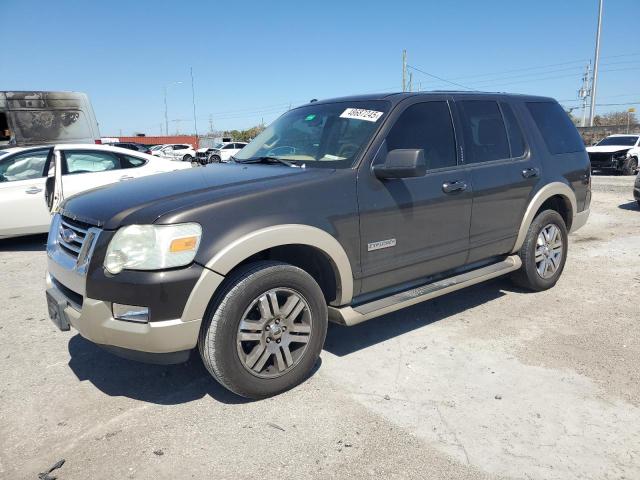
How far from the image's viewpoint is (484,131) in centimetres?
436

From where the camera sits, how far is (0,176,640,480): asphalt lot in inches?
98.6

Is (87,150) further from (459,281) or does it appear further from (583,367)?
(583,367)

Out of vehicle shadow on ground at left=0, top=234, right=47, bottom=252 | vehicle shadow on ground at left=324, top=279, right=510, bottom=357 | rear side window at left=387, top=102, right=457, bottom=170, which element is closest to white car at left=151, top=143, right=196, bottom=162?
vehicle shadow on ground at left=0, top=234, right=47, bottom=252

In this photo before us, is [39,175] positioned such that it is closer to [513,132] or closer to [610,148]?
[513,132]

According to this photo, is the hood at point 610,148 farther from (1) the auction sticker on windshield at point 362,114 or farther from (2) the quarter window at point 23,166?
(2) the quarter window at point 23,166

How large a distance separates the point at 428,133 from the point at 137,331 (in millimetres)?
2526

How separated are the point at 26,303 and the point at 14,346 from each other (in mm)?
1224

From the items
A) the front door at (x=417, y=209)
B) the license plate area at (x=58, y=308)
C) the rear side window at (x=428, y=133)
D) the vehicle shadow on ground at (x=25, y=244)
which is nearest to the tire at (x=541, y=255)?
the front door at (x=417, y=209)

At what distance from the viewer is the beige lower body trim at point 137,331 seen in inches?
106

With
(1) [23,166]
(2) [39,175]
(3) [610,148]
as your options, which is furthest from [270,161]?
(3) [610,148]

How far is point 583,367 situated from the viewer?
3.47m

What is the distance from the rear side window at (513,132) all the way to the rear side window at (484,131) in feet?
0.23

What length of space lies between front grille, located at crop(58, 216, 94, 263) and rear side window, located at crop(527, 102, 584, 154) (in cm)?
408

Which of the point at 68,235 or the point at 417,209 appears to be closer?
the point at 68,235
